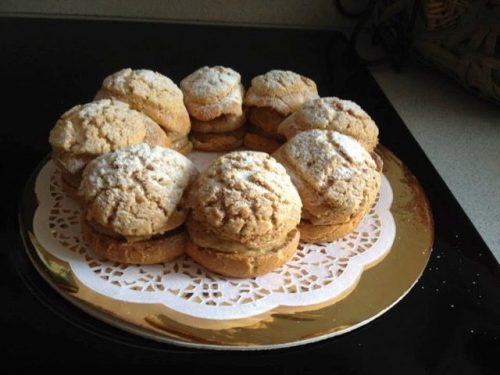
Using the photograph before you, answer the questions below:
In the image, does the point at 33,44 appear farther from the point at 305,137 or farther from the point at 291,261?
the point at 291,261

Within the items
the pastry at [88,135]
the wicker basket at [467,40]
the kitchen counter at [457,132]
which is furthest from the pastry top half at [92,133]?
the wicker basket at [467,40]

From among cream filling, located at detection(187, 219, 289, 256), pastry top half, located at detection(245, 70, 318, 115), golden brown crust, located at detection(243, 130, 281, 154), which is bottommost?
golden brown crust, located at detection(243, 130, 281, 154)

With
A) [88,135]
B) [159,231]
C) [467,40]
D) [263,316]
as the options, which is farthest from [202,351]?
[467,40]

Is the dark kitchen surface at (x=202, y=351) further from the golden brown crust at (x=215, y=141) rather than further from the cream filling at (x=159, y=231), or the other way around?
the golden brown crust at (x=215, y=141)

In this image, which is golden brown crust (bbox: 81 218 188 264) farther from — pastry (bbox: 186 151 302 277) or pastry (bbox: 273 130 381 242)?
pastry (bbox: 273 130 381 242)

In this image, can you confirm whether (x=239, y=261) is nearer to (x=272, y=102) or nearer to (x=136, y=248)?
(x=136, y=248)

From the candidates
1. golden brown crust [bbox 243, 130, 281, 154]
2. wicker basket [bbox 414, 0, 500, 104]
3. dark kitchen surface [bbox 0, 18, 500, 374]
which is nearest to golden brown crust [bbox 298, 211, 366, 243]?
dark kitchen surface [bbox 0, 18, 500, 374]
